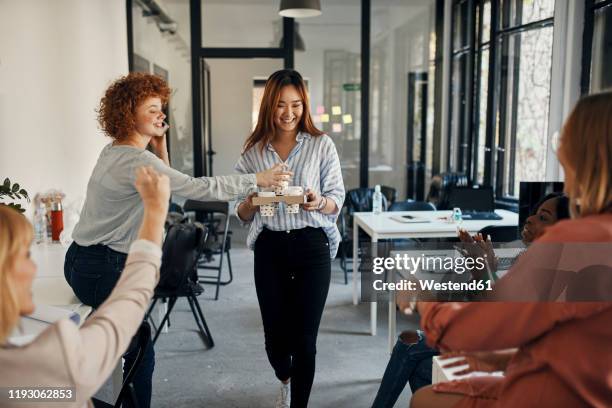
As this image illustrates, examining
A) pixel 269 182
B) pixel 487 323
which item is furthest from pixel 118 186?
pixel 487 323

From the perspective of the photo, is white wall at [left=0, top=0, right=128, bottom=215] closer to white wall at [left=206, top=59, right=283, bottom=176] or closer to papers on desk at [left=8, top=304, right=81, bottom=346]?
white wall at [left=206, top=59, right=283, bottom=176]

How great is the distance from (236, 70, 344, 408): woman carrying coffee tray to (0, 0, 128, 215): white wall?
6.14 feet

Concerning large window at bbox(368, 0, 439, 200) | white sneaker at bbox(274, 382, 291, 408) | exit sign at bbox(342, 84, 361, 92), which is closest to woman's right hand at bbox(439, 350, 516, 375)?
white sneaker at bbox(274, 382, 291, 408)

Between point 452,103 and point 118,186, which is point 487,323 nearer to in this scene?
point 118,186

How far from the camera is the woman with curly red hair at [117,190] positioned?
7.07 ft

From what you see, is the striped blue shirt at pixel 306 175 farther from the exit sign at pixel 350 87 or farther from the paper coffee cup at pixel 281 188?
the exit sign at pixel 350 87

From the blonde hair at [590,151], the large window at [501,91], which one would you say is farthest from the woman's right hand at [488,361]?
the large window at [501,91]

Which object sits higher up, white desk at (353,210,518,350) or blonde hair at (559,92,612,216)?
blonde hair at (559,92,612,216)

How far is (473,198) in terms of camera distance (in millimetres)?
4766

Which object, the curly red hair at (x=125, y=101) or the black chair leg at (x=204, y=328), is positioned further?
the black chair leg at (x=204, y=328)

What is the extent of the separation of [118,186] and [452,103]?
5722mm

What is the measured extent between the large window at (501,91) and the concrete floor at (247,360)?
84.2 inches

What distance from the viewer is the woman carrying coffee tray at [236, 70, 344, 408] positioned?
2580mm

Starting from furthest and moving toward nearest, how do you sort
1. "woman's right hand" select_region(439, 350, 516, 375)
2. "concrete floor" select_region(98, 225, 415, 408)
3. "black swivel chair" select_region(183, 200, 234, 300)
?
"black swivel chair" select_region(183, 200, 234, 300) < "concrete floor" select_region(98, 225, 415, 408) < "woman's right hand" select_region(439, 350, 516, 375)
